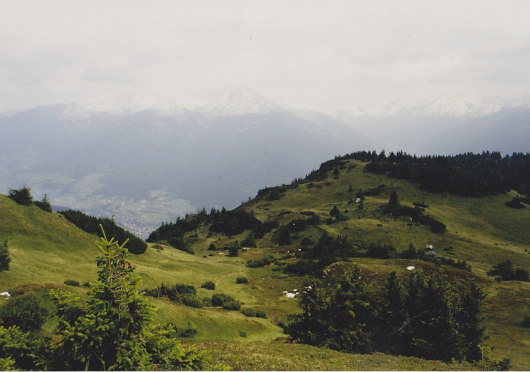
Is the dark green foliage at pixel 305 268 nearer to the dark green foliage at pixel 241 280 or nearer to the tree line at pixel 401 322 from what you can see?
the dark green foliage at pixel 241 280

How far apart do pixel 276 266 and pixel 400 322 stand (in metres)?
36.0

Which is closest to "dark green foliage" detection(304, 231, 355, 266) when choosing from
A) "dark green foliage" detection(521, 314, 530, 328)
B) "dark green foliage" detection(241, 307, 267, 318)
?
"dark green foliage" detection(241, 307, 267, 318)

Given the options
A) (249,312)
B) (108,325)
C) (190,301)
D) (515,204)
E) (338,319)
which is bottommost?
(249,312)

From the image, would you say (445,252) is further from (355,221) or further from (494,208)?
(494,208)

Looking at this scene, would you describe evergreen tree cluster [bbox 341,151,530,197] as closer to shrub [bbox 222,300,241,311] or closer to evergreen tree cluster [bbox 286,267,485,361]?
evergreen tree cluster [bbox 286,267,485,361]

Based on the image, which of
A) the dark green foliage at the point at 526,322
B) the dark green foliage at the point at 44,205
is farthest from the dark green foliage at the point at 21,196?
the dark green foliage at the point at 526,322

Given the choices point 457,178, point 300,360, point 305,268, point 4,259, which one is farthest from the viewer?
point 457,178

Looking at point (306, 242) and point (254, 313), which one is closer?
point (254, 313)

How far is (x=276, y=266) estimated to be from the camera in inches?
2327

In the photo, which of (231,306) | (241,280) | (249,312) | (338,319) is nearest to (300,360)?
(338,319)

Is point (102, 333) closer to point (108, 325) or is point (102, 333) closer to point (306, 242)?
point (108, 325)

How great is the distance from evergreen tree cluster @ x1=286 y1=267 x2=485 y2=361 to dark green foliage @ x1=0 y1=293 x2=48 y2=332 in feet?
52.9

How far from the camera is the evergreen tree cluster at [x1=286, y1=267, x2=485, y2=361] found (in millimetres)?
21812

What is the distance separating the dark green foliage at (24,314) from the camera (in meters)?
16.9
